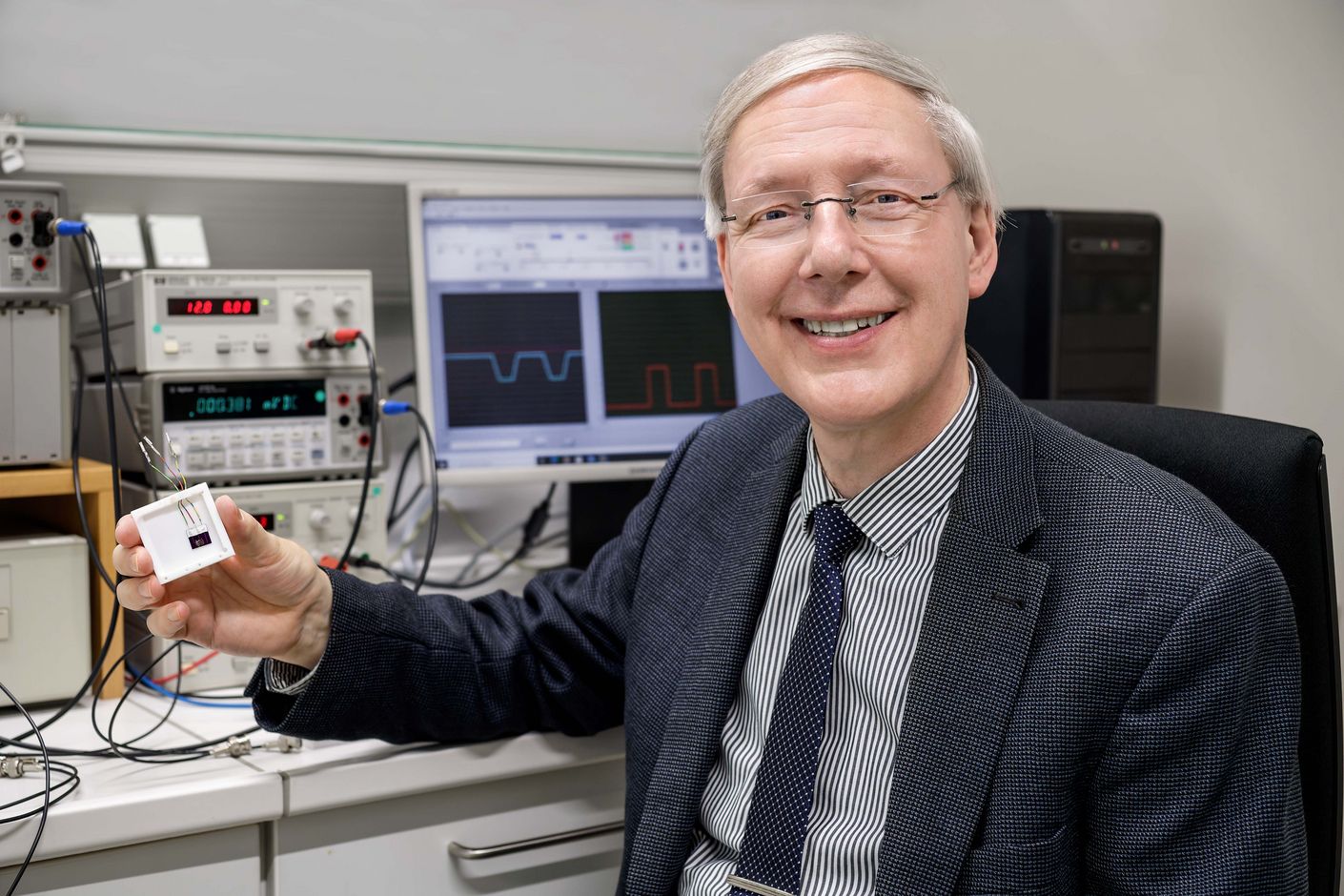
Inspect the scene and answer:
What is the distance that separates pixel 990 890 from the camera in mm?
808

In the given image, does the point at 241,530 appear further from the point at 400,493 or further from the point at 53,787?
the point at 400,493

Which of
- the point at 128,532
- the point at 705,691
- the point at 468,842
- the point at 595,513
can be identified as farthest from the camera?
the point at 595,513

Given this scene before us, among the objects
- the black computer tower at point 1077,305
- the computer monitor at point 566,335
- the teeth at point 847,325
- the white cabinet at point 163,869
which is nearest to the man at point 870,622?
the teeth at point 847,325

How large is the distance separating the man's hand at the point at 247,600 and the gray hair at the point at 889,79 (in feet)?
1.80

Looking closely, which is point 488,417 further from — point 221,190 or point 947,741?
point 947,741

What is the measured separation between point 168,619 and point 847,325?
0.60m

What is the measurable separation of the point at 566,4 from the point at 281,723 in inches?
49.9

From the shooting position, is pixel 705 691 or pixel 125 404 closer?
pixel 705 691

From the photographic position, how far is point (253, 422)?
51.1 inches

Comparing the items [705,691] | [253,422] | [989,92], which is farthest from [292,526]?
[989,92]

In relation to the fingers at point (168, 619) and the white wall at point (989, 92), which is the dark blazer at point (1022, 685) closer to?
the fingers at point (168, 619)

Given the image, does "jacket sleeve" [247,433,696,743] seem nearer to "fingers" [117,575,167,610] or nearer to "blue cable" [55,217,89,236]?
"fingers" [117,575,167,610]

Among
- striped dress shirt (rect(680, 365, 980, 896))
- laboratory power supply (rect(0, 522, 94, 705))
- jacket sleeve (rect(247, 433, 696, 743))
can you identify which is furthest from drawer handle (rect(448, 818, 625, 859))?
laboratory power supply (rect(0, 522, 94, 705))

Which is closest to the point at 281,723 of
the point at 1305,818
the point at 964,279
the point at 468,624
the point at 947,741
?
the point at 468,624
